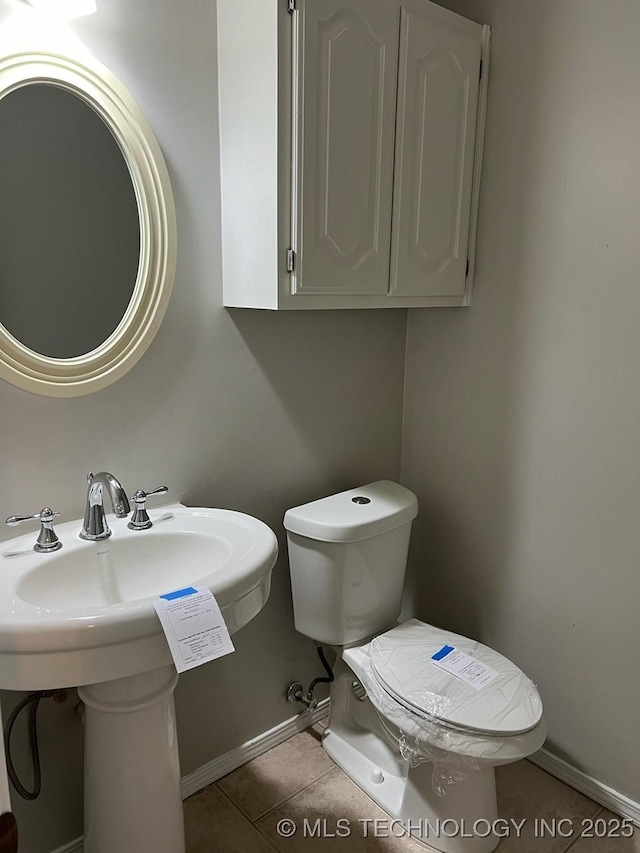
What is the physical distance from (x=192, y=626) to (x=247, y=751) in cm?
100

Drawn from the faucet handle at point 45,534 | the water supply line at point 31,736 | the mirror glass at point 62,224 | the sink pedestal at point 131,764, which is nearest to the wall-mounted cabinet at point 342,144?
the mirror glass at point 62,224

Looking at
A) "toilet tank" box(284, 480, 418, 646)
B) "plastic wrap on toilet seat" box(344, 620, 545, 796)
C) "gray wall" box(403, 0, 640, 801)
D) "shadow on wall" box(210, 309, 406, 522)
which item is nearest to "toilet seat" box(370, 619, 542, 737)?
"plastic wrap on toilet seat" box(344, 620, 545, 796)

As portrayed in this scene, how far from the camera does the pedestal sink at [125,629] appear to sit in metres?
1.03

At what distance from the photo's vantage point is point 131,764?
1.29 meters

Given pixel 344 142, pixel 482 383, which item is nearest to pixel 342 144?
pixel 344 142

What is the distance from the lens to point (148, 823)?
1.33 metres

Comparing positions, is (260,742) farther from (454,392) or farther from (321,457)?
(454,392)

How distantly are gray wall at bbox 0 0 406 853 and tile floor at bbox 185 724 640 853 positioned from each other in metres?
0.11

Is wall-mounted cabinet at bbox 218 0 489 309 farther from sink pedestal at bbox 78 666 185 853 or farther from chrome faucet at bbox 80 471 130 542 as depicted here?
sink pedestal at bbox 78 666 185 853

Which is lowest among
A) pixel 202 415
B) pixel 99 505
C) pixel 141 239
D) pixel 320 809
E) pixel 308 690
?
pixel 320 809

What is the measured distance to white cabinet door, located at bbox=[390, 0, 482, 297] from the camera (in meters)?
1.57

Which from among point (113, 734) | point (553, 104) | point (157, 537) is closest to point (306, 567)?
point (157, 537)

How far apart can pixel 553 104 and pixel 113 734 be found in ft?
5.80

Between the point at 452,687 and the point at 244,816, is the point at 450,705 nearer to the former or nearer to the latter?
the point at 452,687
